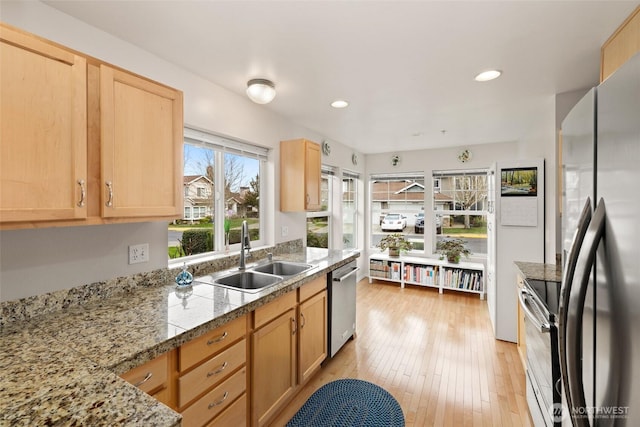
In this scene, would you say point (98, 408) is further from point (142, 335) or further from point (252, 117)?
point (252, 117)

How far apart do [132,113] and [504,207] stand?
3.28 m

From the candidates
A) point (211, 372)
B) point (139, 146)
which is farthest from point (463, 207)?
point (139, 146)

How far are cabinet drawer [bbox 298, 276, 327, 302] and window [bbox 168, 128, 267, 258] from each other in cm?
83

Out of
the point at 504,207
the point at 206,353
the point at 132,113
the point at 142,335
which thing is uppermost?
the point at 132,113

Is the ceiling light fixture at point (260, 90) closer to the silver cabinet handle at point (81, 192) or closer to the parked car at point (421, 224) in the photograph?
the silver cabinet handle at point (81, 192)

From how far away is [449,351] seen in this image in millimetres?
2770

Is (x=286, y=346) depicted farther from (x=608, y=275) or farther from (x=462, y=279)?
(x=462, y=279)

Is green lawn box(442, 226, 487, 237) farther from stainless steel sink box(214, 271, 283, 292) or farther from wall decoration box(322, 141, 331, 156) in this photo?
stainless steel sink box(214, 271, 283, 292)

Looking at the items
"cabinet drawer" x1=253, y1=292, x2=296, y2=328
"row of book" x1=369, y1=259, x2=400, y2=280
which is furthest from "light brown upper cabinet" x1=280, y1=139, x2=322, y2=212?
"row of book" x1=369, y1=259, x2=400, y2=280

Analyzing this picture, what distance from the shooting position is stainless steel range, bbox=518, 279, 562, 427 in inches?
51.9

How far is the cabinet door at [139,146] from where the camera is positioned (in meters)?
1.31

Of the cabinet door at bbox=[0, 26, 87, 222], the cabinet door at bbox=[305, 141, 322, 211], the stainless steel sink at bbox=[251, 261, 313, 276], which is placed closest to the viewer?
the cabinet door at bbox=[0, 26, 87, 222]

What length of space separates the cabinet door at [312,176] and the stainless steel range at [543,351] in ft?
6.50

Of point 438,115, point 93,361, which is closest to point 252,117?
point 438,115
